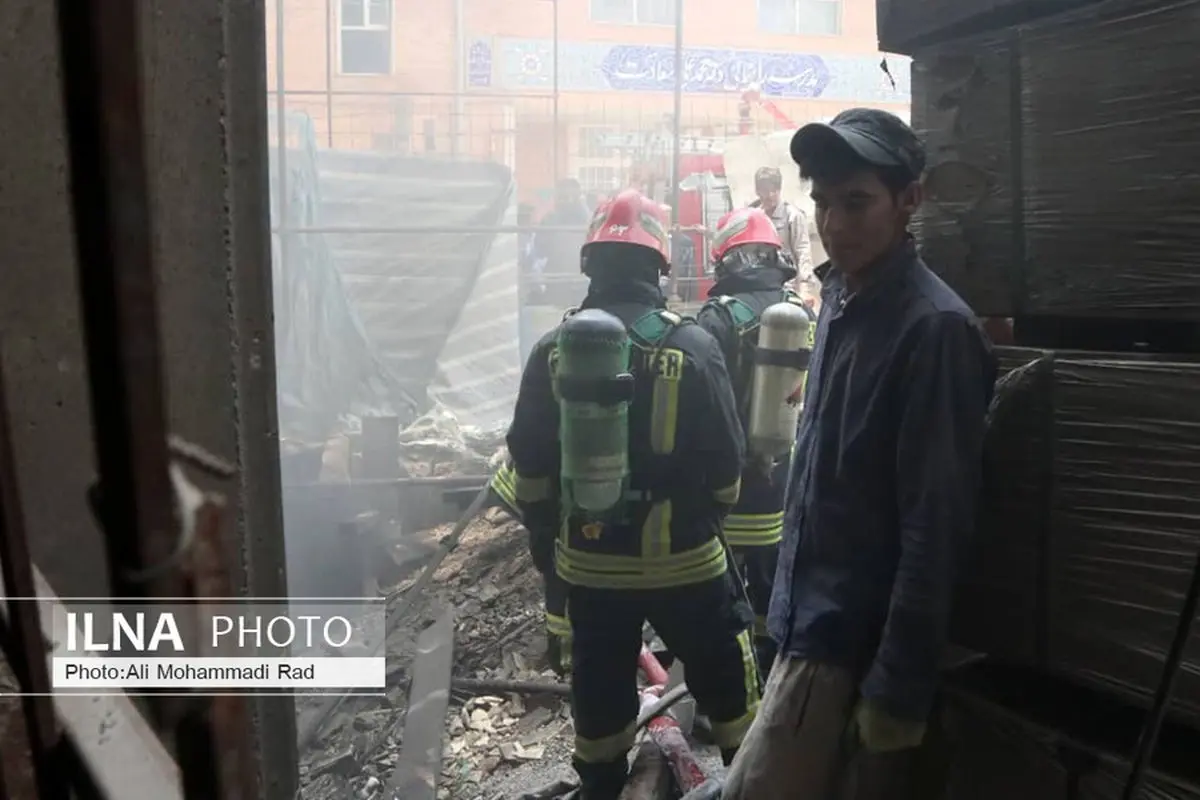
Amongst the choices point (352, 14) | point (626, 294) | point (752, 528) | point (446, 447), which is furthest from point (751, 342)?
point (352, 14)

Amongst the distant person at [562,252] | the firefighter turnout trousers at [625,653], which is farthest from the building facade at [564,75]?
the firefighter turnout trousers at [625,653]

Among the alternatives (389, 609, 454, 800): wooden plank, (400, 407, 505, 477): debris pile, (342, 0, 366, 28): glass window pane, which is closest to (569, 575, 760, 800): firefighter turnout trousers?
(389, 609, 454, 800): wooden plank

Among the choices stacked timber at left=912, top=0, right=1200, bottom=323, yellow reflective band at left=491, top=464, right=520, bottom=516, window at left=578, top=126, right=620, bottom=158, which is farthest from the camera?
window at left=578, top=126, right=620, bottom=158

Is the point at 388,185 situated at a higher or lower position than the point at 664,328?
higher

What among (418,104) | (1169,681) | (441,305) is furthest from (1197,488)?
(418,104)

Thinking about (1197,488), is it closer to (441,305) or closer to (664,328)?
(664,328)

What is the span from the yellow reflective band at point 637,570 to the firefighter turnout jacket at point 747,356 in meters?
1.13

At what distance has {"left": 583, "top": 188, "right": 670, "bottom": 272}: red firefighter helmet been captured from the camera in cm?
366

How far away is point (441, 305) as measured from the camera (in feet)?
31.7

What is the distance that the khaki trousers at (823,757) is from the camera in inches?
72.7

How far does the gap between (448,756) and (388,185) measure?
256 inches

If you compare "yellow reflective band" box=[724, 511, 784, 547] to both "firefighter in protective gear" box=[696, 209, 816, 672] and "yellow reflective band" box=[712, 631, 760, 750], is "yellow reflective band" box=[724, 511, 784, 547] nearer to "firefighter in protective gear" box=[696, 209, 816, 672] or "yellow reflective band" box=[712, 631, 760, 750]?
"firefighter in protective gear" box=[696, 209, 816, 672]

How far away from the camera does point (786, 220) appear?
7.38 metres

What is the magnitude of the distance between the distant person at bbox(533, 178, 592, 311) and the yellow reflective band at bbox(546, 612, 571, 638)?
18.9ft
